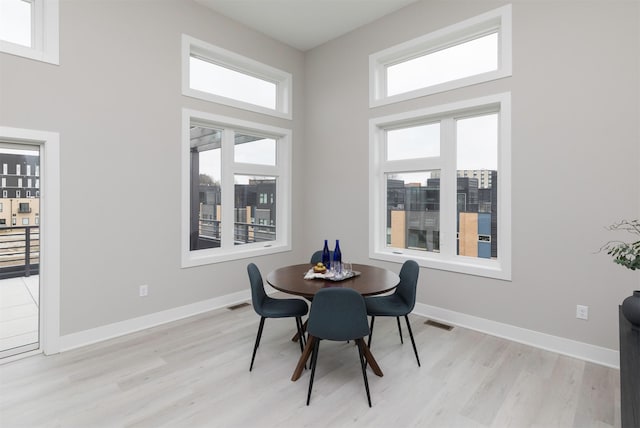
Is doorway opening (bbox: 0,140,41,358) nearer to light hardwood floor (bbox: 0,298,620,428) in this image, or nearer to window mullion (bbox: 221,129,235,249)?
light hardwood floor (bbox: 0,298,620,428)

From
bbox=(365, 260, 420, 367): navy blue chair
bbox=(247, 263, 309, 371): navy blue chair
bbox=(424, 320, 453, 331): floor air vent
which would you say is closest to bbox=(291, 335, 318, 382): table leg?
bbox=(247, 263, 309, 371): navy blue chair

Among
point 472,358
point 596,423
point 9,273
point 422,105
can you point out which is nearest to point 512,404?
point 596,423

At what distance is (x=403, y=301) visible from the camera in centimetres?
286

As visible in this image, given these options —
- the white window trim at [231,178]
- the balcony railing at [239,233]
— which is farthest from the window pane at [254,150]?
the balcony railing at [239,233]

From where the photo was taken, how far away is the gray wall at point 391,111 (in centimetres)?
266

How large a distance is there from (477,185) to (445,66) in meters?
1.43

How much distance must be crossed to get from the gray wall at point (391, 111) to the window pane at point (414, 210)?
0.39 metres

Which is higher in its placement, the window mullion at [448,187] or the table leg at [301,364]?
the window mullion at [448,187]

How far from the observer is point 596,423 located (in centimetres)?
197

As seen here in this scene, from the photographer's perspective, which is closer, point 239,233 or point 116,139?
point 116,139

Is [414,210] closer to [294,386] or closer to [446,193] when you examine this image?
[446,193]

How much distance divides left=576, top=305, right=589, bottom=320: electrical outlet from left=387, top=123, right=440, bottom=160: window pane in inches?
78.7

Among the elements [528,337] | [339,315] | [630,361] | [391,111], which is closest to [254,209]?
[391,111]

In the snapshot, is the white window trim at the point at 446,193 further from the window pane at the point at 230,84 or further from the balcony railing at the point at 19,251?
the balcony railing at the point at 19,251
